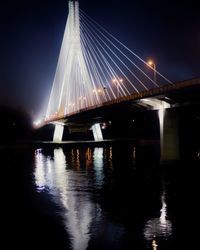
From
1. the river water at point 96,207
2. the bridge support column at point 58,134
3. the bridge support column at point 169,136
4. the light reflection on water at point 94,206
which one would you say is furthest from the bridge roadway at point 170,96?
the bridge support column at point 58,134

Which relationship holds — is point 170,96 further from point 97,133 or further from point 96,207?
point 97,133

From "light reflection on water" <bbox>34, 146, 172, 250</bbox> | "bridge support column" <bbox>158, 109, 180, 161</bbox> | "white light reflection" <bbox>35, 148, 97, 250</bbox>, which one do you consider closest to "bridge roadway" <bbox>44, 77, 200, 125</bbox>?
"bridge support column" <bbox>158, 109, 180, 161</bbox>

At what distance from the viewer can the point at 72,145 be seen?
258 ft

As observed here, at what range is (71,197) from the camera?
977 inches

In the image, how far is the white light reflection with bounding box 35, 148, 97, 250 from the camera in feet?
55.0

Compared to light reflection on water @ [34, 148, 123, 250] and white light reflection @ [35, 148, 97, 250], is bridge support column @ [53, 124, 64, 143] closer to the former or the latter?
light reflection on water @ [34, 148, 123, 250]

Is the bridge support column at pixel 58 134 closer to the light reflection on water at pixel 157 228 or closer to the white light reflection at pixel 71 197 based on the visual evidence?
the white light reflection at pixel 71 197

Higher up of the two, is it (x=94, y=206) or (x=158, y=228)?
(x=94, y=206)

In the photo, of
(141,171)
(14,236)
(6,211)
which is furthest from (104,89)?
(14,236)

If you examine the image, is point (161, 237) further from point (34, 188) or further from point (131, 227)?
point (34, 188)

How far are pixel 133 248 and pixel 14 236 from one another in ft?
14.7

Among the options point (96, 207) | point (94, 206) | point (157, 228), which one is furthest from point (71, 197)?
point (157, 228)

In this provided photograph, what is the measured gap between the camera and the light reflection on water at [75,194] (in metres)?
17.1

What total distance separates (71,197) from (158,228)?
8.45m
